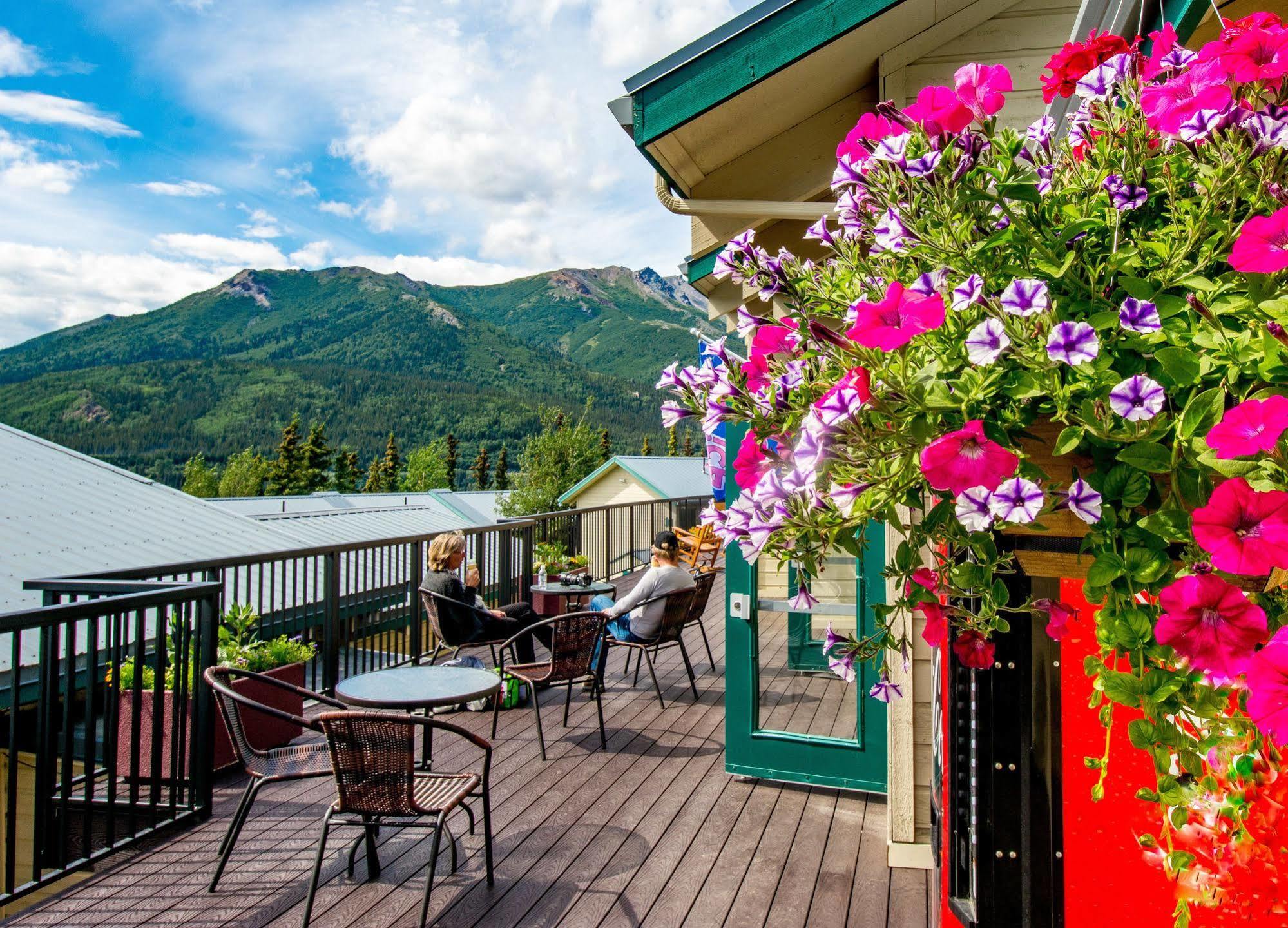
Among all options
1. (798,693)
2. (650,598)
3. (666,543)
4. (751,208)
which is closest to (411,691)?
(798,693)

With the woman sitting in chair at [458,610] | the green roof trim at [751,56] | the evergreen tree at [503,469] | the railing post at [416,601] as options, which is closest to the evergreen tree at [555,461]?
the railing post at [416,601]

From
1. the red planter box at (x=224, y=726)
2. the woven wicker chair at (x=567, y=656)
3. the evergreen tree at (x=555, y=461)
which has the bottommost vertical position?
the red planter box at (x=224, y=726)

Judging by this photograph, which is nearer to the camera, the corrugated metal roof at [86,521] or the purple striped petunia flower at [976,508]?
the purple striped petunia flower at [976,508]

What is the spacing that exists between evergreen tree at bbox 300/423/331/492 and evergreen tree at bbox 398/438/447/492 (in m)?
6.97

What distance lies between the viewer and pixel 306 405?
9744 centimetres

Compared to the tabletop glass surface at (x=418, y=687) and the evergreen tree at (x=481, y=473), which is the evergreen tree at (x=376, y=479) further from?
the tabletop glass surface at (x=418, y=687)

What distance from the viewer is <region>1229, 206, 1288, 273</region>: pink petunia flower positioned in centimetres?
65

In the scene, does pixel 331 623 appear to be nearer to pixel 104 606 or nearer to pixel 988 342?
pixel 104 606

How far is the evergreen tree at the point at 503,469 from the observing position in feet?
260

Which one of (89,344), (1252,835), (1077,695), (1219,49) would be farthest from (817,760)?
(89,344)

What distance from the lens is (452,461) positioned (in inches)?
3371

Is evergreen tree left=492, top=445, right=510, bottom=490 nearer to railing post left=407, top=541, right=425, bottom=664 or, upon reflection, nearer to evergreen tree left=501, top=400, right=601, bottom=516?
evergreen tree left=501, top=400, right=601, bottom=516

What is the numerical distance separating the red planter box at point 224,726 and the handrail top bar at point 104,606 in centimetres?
49

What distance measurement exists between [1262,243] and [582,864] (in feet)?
9.98
